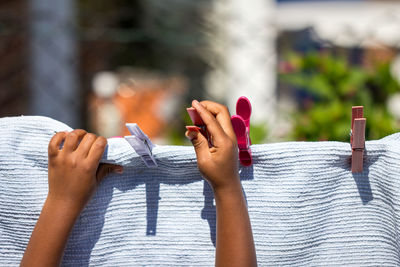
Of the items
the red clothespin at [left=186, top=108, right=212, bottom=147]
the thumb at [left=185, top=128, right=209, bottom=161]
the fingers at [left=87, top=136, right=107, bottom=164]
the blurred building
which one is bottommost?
the blurred building

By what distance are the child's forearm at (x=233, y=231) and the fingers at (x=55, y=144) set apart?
23 centimetres

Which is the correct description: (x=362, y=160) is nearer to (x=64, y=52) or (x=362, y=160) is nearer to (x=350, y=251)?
(x=350, y=251)

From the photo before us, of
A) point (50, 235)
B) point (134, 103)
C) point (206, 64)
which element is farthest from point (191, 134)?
point (206, 64)

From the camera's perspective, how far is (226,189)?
570mm

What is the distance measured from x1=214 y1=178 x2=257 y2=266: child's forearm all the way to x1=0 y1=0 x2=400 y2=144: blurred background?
2.17ft

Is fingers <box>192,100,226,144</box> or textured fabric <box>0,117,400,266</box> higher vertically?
fingers <box>192,100,226,144</box>

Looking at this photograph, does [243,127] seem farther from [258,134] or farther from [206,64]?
[206,64]

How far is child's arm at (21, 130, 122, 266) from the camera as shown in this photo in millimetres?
607

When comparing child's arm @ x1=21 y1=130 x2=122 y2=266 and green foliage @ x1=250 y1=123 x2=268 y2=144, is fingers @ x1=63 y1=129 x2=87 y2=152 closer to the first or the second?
child's arm @ x1=21 y1=130 x2=122 y2=266

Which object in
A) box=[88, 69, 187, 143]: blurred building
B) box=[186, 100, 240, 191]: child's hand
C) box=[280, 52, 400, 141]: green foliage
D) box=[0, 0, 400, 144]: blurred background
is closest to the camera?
box=[186, 100, 240, 191]: child's hand

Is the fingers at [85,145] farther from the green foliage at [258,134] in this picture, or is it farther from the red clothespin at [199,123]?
the green foliage at [258,134]

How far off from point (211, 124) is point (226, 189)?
9 centimetres

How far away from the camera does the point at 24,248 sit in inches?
26.5

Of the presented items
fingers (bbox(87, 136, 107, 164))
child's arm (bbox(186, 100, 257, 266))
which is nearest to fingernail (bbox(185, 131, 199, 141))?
child's arm (bbox(186, 100, 257, 266))
